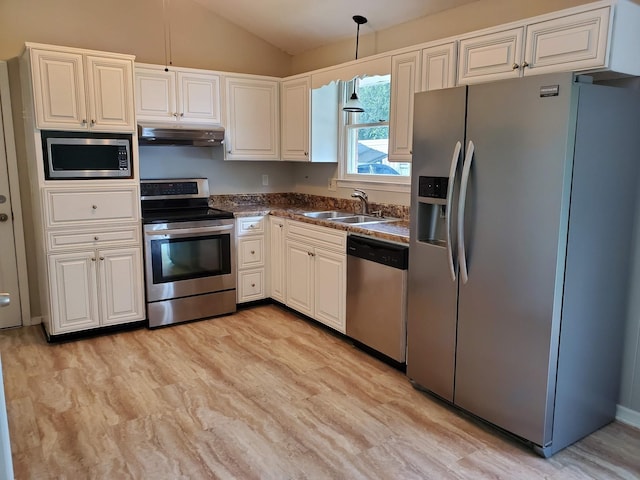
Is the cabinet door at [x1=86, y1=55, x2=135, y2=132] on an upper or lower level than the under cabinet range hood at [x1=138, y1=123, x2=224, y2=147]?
upper

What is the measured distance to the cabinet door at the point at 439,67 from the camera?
2.90 m

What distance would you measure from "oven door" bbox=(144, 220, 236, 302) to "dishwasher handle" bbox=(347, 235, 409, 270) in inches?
49.4

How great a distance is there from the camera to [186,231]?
155 inches

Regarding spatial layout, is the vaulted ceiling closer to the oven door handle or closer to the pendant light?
the pendant light

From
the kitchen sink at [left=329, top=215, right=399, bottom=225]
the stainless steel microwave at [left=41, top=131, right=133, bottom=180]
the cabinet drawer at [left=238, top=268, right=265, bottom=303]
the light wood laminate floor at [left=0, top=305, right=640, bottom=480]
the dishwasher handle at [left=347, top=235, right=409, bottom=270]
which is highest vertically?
the stainless steel microwave at [left=41, top=131, right=133, bottom=180]

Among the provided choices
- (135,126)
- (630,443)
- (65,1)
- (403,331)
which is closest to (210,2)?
(65,1)

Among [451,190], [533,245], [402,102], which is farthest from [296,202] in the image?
[533,245]

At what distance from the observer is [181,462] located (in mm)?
2240

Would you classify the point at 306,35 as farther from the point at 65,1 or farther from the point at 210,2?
the point at 65,1

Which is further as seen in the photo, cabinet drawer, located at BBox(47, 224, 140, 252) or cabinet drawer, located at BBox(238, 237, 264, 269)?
cabinet drawer, located at BBox(238, 237, 264, 269)

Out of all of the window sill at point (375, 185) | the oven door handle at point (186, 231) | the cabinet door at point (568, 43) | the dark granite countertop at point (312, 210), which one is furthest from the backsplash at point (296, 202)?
the cabinet door at point (568, 43)

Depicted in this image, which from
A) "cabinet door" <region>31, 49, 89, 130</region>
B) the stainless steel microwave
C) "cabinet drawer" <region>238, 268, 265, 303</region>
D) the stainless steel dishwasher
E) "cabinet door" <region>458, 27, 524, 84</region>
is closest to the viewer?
"cabinet door" <region>458, 27, 524, 84</region>

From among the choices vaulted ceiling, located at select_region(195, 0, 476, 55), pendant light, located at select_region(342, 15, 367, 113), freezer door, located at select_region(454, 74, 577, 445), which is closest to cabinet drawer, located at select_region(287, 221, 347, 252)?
pendant light, located at select_region(342, 15, 367, 113)

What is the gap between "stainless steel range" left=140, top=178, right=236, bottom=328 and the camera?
387 centimetres
